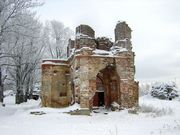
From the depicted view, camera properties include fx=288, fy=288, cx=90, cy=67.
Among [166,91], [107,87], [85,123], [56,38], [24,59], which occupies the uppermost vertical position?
[56,38]

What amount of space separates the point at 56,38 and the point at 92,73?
78.2 feet

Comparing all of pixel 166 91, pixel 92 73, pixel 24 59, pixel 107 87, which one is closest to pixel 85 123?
pixel 92 73

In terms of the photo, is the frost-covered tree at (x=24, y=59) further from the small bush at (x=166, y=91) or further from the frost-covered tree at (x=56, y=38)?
the small bush at (x=166, y=91)

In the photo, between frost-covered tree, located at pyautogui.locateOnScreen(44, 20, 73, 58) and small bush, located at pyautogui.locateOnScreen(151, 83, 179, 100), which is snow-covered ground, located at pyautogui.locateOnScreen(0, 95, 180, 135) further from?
frost-covered tree, located at pyautogui.locateOnScreen(44, 20, 73, 58)

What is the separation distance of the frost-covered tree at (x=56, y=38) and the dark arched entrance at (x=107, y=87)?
17783 mm

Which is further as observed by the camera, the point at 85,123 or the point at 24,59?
the point at 24,59

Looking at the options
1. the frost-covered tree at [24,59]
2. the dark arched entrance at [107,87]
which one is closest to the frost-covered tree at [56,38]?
the frost-covered tree at [24,59]

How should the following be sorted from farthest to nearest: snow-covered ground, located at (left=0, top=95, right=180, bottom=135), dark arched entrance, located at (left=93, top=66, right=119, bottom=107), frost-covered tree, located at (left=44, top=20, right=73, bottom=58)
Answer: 1. frost-covered tree, located at (left=44, top=20, right=73, bottom=58)
2. dark arched entrance, located at (left=93, top=66, right=119, bottom=107)
3. snow-covered ground, located at (left=0, top=95, right=180, bottom=135)

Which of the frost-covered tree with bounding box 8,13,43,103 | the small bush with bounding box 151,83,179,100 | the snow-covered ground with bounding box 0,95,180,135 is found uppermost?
the frost-covered tree with bounding box 8,13,43,103

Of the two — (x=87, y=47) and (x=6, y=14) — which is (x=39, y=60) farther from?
(x=87, y=47)

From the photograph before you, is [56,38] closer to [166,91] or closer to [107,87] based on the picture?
[166,91]

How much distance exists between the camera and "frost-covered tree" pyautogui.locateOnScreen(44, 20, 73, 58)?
4062 centimetres

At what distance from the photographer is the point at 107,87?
71.5ft

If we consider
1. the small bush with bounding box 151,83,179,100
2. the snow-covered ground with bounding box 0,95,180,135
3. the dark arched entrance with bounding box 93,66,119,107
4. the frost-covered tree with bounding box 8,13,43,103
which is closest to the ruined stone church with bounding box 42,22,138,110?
the dark arched entrance with bounding box 93,66,119,107
